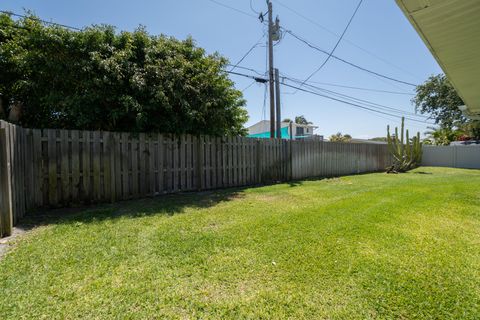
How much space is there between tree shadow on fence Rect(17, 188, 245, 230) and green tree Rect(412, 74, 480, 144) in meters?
25.2

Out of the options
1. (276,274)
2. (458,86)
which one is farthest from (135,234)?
(458,86)

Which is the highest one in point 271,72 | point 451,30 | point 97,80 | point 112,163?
point 271,72

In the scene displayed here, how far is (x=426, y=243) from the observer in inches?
132

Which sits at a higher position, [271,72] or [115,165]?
[271,72]

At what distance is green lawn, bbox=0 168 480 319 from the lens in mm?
2037

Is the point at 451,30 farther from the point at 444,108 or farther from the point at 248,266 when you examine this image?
the point at 444,108

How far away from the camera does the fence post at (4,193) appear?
3463 millimetres

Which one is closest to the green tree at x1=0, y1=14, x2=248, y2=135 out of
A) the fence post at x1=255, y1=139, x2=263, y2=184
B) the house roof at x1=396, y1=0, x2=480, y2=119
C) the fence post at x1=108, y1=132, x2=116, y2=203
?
the fence post at x1=108, y1=132, x2=116, y2=203

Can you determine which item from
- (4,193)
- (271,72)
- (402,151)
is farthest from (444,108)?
(4,193)

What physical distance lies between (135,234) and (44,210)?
277 cm

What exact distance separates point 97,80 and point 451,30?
20.1ft

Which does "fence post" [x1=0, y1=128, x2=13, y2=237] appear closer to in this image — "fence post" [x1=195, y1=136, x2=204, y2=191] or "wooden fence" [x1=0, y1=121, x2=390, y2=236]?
"wooden fence" [x1=0, y1=121, x2=390, y2=236]

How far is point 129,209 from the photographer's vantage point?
5.18 metres

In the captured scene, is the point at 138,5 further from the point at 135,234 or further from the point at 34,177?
the point at 135,234
